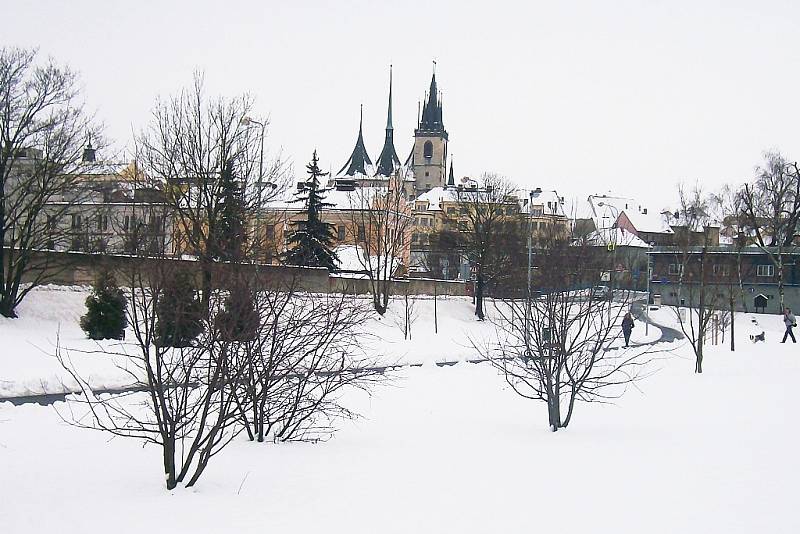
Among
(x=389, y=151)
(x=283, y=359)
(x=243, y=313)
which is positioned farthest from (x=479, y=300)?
(x=389, y=151)

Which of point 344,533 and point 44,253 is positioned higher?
point 44,253

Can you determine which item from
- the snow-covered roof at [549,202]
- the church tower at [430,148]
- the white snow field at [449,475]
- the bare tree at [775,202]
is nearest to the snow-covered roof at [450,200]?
the snow-covered roof at [549,202]

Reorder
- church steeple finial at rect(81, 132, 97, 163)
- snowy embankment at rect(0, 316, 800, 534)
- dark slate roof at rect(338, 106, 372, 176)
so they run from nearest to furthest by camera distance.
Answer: snowy embankment at rect(0, 316, 800, 534), church steeple finial at rect(81, 132, 97, 163), dark slate roof at rect(338, 106, 372, 176)

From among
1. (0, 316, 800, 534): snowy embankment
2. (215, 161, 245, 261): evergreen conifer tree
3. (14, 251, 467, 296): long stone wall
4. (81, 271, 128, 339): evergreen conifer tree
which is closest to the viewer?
(0, 316, 800, 534): snowy embankment

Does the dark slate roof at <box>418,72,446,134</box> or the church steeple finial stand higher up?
the dark slate roof at <box>418,72,446,134</box>

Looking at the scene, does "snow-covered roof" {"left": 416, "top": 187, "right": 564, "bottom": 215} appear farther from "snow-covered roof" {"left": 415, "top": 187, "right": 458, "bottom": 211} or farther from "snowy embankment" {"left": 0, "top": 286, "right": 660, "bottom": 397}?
"snowy embankment" {"left": 0, "top": 286, "right": 660, "bottom": 397}

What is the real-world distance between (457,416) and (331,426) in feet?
9.63

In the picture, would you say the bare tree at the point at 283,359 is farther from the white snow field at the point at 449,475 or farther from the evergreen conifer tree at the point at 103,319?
the evergreen conifer tree at the point at 103,319

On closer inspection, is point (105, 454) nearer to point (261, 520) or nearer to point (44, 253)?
point (261, 520)

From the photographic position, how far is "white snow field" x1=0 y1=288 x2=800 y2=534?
9.66m

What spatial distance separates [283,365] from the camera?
13.8 meters

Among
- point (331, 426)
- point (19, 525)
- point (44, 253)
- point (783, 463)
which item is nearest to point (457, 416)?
point (331, 426)

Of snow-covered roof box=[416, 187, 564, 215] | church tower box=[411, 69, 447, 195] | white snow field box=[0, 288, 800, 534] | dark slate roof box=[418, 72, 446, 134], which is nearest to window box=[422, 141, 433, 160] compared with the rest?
church tower box=[411, 69, 447, 195]

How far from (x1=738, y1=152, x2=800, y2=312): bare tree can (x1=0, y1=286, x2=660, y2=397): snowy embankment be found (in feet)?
52.7
